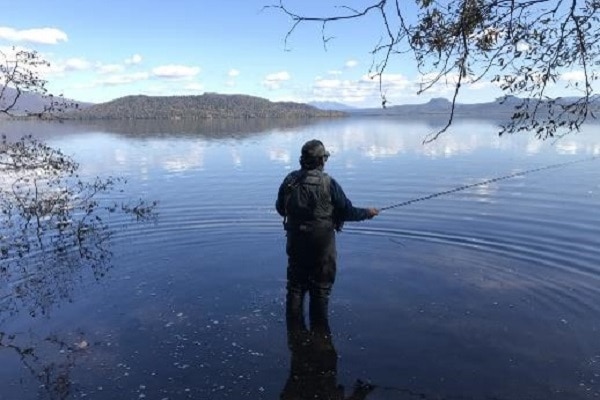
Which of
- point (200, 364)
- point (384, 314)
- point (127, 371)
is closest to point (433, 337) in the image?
point (384, 314)

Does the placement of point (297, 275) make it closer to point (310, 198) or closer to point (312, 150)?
point (310, 198)

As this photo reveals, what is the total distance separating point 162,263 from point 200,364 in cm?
605

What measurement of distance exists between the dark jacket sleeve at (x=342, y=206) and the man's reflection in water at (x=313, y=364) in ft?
5.58

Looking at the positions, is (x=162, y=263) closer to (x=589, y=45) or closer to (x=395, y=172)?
(x=589, y=45)

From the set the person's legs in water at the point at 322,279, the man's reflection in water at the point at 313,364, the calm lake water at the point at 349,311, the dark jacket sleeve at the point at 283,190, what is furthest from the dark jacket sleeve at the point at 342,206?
the calm lake water at the point at 349,311

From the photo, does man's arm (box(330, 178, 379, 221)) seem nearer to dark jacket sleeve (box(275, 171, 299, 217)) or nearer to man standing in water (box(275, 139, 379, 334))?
man standing in water (box(275, 139, 379, 334))

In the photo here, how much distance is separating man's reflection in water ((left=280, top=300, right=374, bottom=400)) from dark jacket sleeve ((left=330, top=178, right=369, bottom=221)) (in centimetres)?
170

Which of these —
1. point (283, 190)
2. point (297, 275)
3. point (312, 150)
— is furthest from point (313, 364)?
point (312, 150)

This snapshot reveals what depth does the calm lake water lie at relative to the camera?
8117 millimetres

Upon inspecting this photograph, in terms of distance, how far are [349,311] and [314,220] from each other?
8.26ft

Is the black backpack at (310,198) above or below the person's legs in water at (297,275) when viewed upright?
above

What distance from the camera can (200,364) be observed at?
28.5ft

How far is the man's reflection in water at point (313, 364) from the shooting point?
7.80 meters

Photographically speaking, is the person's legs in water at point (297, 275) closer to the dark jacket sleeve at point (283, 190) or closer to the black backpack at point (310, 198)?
the black backpack at point (310, 198)
